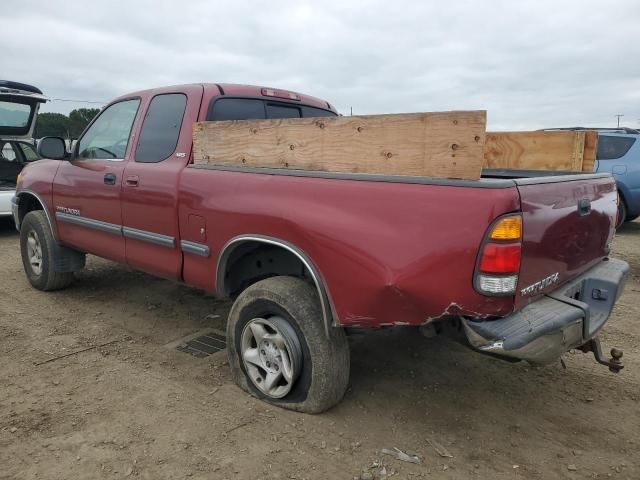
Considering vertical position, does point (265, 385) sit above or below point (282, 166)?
below

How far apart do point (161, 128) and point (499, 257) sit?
269cm

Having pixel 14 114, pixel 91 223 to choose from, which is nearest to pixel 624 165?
pixel 91 223

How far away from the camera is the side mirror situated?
4.45 meters

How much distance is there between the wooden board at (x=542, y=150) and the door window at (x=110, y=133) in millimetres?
2843

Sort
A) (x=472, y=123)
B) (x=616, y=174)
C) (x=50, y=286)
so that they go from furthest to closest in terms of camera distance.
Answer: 1. (x=616, y=174)
2. (x=50, y=286)
3. (x=472, y=123)

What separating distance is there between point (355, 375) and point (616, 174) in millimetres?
7362

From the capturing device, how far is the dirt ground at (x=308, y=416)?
2574 mm

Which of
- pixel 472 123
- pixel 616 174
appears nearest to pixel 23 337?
pixel 472 123

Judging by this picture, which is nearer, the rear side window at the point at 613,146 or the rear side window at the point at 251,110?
the rear side window at the point at 251,110

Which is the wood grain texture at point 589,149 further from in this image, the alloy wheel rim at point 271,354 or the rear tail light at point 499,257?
the alloy wheel rim at point 271,354

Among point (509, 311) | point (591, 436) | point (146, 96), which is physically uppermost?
point (146, 96)

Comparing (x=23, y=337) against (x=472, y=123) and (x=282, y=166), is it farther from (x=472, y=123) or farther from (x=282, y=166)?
(x=472, y=123)

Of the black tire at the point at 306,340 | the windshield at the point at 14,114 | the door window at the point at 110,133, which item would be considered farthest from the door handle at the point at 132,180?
the windshield at the point at 14,114

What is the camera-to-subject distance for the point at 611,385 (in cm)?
343
